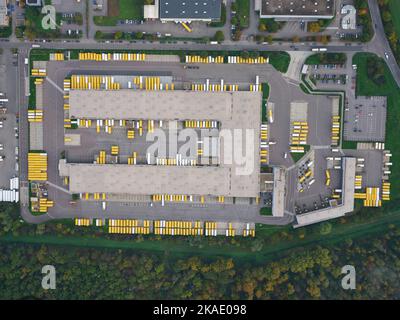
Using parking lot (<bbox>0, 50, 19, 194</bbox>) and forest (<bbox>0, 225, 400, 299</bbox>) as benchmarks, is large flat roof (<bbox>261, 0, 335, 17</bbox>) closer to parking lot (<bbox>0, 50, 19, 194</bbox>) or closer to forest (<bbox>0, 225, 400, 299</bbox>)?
forest (<bbox>0, 225, 400, 299</bbox>)

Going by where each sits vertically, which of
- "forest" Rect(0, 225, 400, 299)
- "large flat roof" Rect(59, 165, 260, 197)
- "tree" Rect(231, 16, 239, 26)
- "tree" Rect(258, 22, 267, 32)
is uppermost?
"tree" Rect(231, 16, 239, 26)

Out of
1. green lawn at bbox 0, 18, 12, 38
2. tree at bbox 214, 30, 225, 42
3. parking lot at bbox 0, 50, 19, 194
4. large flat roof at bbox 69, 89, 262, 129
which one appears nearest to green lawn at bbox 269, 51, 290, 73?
large flat roof at bbox 69, 89, 262, 129

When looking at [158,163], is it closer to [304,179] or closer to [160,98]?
[160,98]

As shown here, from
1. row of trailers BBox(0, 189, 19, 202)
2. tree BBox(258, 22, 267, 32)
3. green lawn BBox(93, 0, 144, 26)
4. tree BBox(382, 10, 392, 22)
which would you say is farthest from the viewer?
row of trailers BBox(0, 189, 19, 202)

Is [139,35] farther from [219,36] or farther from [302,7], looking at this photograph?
[302,7]

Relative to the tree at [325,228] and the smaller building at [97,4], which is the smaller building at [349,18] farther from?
the smaller building at [97,4]

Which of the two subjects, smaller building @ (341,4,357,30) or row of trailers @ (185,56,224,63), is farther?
row of trailers @ (185,56,224,63)

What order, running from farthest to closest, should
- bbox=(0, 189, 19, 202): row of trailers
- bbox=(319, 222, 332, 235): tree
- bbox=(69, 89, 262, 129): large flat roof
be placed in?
bbox=(0, 189, 19, 202): row of trailers < bbox=(319, 222, 332, 235): tree < bbox=(69, 89, 262, 129): large flat roof


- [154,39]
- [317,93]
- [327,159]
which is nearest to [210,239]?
[327,159]
